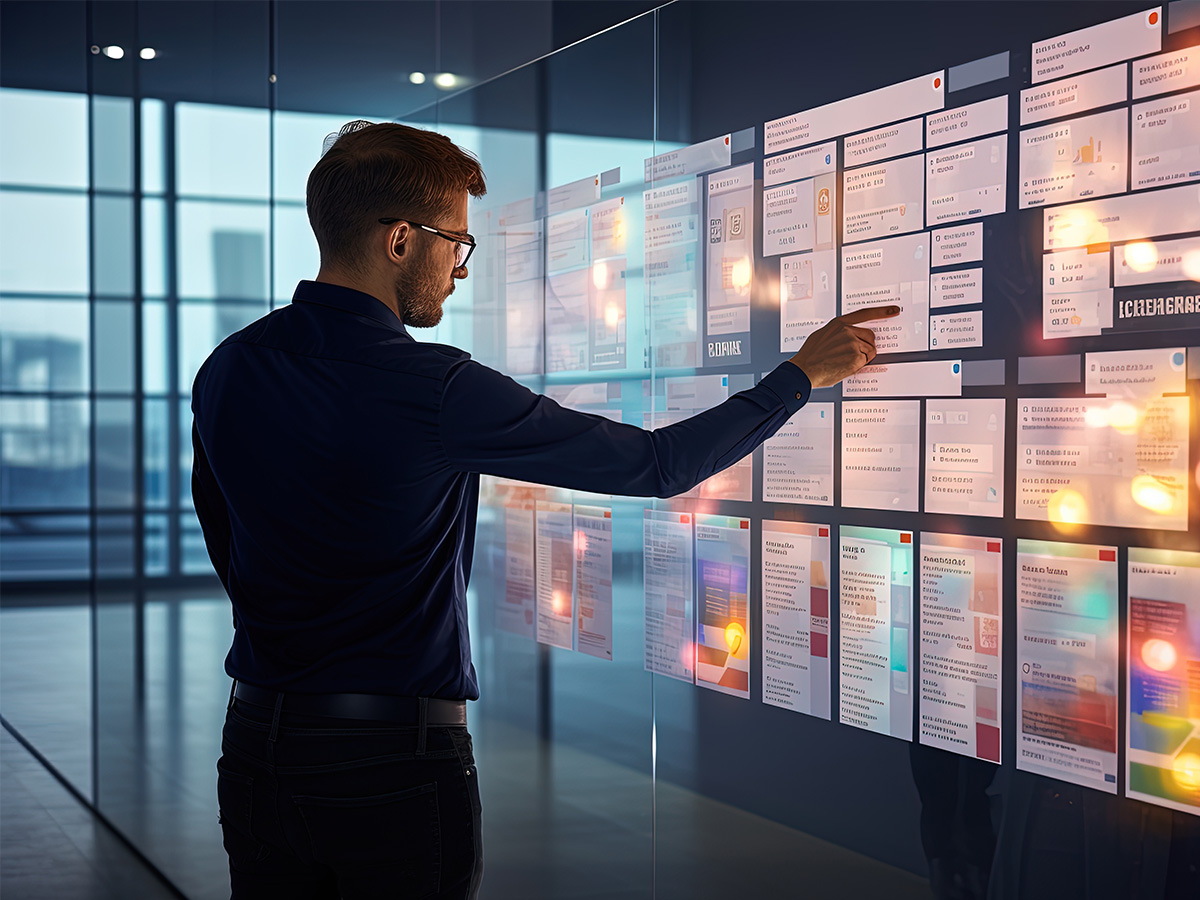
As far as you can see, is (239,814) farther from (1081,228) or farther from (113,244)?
(113,244)

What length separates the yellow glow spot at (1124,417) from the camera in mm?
1562

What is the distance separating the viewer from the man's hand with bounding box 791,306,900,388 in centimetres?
184

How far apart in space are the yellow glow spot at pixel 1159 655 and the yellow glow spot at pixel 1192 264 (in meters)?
0.44

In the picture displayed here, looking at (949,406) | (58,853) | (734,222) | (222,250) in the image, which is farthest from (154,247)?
(949,406)

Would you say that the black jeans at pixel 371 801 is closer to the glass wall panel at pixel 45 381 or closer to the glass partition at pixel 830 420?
the glass partition at pixel 830 420

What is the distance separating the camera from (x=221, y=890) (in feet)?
11.9

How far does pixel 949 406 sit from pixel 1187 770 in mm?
567

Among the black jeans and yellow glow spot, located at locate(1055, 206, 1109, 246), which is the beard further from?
yellow glow spot, located at locate(1055, 206, 1109, 246)

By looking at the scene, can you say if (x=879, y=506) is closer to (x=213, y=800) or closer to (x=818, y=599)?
(x=818, y=599)

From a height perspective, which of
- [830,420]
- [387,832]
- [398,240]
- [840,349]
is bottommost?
[387,832]

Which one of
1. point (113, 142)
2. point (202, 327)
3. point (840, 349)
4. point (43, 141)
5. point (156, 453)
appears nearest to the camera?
point (840, 349)

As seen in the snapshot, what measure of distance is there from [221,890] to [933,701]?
2565 millimetres

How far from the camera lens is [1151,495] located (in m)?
1.55

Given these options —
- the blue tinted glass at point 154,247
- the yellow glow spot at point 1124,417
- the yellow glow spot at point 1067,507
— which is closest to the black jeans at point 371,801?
the yellow glow spot at point 1067,507
